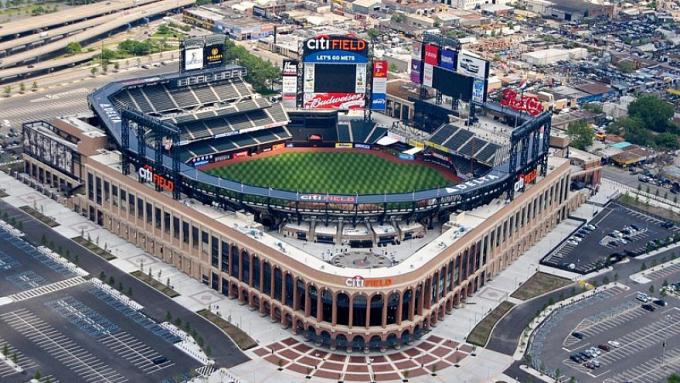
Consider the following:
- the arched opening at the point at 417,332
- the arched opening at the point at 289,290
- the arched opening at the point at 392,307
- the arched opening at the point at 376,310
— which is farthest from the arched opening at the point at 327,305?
the arched opening at the point at 417,332

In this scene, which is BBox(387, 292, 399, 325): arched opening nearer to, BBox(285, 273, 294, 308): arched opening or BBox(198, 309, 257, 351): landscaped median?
BBox(285, 273, 294, 308): arched opening

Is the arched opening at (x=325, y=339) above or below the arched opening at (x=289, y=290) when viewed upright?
below

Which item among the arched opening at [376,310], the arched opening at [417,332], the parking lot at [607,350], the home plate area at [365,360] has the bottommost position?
the home plate area at [365,360]

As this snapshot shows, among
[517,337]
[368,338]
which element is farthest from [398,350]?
[517,337]

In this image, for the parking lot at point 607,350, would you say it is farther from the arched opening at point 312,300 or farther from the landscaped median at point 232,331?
the landscaped median at point 232,331

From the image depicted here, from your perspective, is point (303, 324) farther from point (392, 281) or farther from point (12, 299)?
point (12, 299)

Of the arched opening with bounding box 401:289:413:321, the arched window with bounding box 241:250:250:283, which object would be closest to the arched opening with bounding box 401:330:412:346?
the arched opening with bounding box 401:289:413:321

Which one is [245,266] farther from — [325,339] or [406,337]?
[406,337]
